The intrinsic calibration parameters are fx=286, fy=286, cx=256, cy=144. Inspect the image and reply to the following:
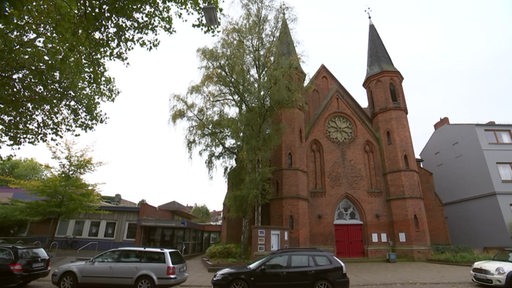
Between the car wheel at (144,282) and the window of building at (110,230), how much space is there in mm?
16081

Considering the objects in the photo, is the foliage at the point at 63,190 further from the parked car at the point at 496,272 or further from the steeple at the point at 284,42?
the parked car at the point at 496,272

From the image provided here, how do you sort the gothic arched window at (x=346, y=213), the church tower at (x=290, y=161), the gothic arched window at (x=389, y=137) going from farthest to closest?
1. the gothic arched window at (x=389, y=137)
2. the gothic arched window at (x=346, y=213)
3. the church tower at (x=290, y=161)

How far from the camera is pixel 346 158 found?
24.5 metres

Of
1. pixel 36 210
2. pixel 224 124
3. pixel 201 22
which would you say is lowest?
pixel 36 210

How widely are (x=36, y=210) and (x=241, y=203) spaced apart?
12869mm

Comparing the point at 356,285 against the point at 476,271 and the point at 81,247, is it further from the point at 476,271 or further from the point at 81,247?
the point at 81,247

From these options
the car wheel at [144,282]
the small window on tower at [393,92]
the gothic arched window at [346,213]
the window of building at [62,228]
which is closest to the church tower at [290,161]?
the gothic arched window at [346,213]

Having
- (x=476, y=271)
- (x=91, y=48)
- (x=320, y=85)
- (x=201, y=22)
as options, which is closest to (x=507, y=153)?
(x=320, y=85)

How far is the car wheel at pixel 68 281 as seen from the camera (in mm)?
9969

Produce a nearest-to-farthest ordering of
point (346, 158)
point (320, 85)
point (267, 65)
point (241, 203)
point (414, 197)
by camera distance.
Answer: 1. point (241, 203)
2. point (267, 65)
3. point (414, 197)
4. point (346, 158)
5. point (320, 85)

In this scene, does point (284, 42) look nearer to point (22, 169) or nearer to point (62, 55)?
point (62, 55)

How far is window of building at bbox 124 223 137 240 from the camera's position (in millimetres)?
23609

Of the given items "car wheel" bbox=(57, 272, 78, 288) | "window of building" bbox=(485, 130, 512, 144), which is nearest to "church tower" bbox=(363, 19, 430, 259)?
"window of building" bbox=(485, 130, 512, 144)

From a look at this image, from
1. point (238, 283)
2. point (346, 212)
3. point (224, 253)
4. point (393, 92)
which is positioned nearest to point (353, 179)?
point (346, 212)
